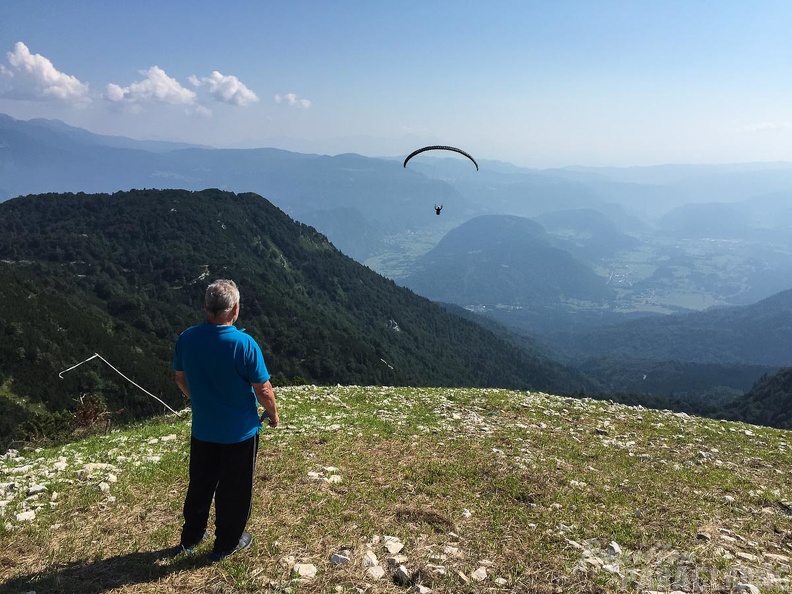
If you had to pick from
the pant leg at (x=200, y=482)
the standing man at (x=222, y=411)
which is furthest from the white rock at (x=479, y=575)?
the pant leg at (x=200, y=482)

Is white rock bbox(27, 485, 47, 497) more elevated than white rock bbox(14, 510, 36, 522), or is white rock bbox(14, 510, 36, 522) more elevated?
white rock bbox(14, 510, 36, 522)

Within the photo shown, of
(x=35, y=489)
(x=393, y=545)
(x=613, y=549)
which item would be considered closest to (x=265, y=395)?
(x=393, y=545)

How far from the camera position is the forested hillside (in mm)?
66438

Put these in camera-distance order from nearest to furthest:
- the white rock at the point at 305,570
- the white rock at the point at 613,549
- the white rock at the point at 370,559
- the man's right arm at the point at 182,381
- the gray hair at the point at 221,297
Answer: the gray hair at the point at 221,297 → the white rock at the point at 305,570 → the white rock at the point at 370,559 → the man's right arm at the point at 182,381 → the white rock at the point at 613,549

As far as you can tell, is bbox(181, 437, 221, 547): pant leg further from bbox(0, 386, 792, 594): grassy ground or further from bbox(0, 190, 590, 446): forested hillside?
bbox(0, 190, 590, 446): forested hillside

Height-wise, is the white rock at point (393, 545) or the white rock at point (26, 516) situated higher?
the white rock at point (393, 545)

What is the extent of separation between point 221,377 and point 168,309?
120m

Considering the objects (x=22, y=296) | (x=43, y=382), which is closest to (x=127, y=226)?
(x=22, y=296)

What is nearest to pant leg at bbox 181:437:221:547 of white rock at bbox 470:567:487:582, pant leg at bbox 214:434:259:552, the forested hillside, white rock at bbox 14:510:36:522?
pant leg at bbox 214:434:259:552

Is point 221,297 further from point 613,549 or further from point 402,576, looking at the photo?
point 613,549

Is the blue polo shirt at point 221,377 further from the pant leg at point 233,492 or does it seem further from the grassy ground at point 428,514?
the grassy ground at point 428,514

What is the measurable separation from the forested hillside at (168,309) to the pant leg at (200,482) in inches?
890

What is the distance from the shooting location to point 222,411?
5785 millimetres

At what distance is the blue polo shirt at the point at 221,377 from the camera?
5641 millimetres
